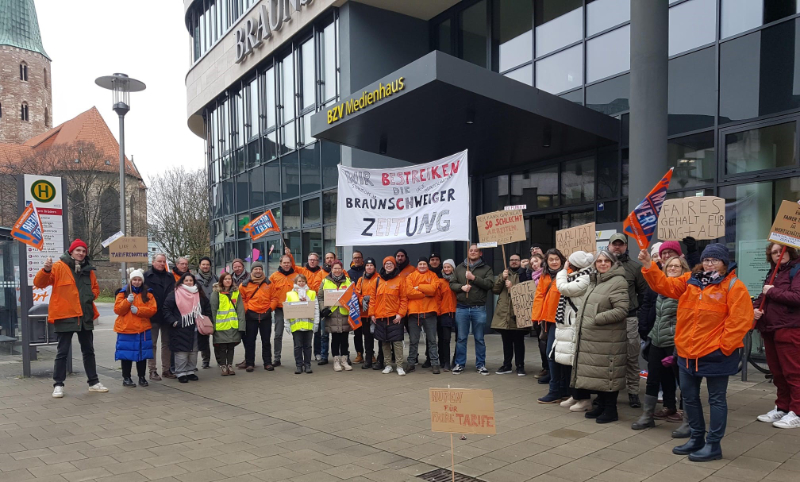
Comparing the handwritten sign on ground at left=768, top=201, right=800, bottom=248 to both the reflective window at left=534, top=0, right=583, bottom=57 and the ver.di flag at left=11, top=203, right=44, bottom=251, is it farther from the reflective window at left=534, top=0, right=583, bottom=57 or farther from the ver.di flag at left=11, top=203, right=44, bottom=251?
the ver.di flag at left=11, top=203, right=44, bottom=251

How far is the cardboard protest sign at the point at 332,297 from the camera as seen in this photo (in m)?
9.21

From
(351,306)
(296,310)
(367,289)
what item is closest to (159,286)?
(296,310)

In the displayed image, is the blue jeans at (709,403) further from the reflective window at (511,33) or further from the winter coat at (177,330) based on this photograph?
the reflective window at (511,33)

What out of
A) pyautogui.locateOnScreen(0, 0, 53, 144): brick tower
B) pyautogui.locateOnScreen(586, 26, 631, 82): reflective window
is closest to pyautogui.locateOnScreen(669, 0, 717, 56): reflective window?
pyautogui.locateOnScreen(586, 26, 631, 82): reflective window

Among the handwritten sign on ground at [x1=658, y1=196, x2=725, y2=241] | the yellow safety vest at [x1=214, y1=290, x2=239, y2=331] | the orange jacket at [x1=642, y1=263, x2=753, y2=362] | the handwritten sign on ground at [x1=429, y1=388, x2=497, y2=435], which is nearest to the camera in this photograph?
the handwritten sign on ground at [x1=429, y1=388, x2=497, y2=435]

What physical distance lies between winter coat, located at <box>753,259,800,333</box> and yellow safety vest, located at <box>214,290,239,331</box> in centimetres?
735

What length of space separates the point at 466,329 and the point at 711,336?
4.43 meters

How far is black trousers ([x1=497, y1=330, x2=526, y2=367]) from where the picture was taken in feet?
28.6

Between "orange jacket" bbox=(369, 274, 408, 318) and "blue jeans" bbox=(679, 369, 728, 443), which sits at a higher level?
"orange jacket" bbox=(369, 274, 408, 318)

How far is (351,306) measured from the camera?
30.4 ft

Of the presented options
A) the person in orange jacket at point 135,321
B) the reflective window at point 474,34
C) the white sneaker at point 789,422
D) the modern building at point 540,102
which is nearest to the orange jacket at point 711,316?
the white sneaker at point 789,422

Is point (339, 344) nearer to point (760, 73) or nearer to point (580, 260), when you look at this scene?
point (580, 260)

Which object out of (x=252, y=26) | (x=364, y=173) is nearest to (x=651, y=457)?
(x=364, y=173)

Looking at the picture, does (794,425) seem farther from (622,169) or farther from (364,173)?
(364,173)
